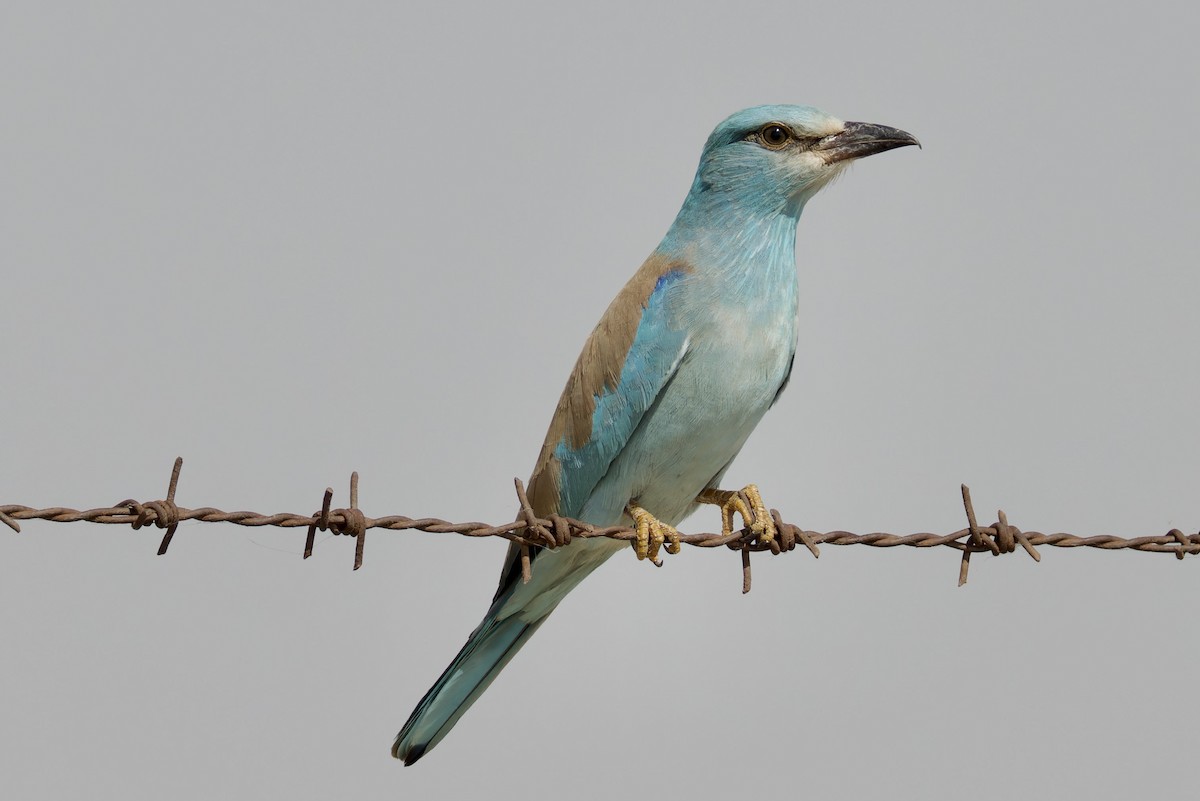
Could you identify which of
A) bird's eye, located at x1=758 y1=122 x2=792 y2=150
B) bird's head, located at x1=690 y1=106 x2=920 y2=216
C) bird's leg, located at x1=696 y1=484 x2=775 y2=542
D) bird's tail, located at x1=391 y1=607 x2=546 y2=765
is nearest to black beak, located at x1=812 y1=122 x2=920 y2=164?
bird's head, located at x1=690 y1=106 x2=920 y2=216

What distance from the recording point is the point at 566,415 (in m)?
4.46

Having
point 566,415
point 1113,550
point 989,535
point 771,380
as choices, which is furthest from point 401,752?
point 1113,550

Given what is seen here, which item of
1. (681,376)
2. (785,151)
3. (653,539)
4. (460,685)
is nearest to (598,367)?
(681,376)

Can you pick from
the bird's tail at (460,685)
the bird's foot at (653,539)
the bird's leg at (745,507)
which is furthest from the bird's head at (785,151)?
the bird's tail at (460,685)

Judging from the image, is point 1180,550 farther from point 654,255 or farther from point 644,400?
point 654,255

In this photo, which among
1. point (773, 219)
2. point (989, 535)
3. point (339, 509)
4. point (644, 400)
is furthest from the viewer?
point (773, 219)

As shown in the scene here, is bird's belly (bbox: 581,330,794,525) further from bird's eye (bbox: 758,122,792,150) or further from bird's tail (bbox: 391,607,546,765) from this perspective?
bird's eye (bbox: 758,122,792,150)

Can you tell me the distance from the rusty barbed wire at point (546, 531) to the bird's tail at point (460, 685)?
957 mm

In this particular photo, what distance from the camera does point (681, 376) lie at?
4195mm

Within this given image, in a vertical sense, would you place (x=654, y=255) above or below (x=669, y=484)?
above

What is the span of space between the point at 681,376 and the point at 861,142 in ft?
3.84

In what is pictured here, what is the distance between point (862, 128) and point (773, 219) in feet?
1.59

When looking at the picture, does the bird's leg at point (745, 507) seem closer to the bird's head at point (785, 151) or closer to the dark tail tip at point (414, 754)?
the bird's head at point (785, 151)

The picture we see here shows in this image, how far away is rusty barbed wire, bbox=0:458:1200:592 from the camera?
9.52ft
